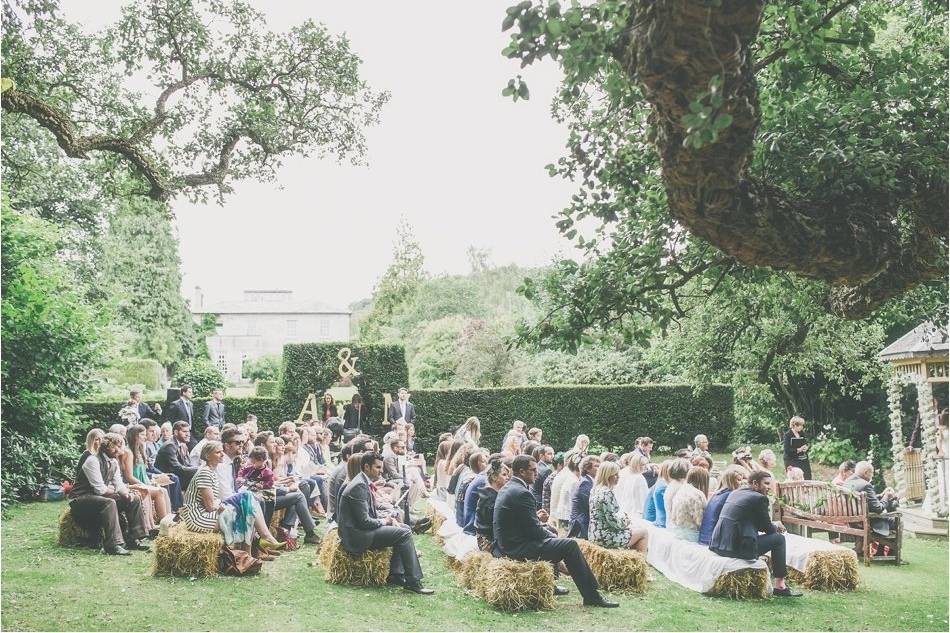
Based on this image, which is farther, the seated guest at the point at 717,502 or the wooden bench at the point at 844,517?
the wooden bench at the point at 844,517

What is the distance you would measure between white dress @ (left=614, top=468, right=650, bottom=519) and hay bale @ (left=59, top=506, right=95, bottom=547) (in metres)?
7.09

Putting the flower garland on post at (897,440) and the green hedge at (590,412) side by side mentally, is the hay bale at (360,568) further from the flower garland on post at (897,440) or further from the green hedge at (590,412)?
the green hedge at (590,412)

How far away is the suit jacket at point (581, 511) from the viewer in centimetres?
928

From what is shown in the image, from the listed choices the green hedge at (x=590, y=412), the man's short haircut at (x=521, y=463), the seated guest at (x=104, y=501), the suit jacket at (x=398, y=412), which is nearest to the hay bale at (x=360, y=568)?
the man's short haircut at (x=521, y=463)

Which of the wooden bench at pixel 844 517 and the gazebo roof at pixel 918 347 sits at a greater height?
the gazebo roof at pixel 918 347

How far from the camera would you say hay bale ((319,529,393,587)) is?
843 centimetres

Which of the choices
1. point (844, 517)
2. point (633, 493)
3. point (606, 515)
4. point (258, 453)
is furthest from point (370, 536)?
point (844, 517)

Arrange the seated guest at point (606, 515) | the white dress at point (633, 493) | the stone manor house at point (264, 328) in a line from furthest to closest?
the stone manor house at point (264, 328), the white dress at point (633, 493), the seated guest at point (606, 515)

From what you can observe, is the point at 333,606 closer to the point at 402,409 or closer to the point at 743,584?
the point at 743,584

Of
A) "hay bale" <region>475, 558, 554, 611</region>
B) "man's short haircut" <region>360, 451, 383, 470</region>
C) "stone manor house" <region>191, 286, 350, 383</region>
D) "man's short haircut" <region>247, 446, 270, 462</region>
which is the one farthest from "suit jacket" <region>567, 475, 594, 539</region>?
"stone manor house" <region>191, 286, 350, 383</region>

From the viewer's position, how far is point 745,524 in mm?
8484

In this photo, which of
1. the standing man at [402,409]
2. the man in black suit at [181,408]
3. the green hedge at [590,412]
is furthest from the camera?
the green hedge at [590,412]

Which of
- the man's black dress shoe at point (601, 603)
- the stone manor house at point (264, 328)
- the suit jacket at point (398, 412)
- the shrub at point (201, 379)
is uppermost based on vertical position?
the stone manor house at point (264, 328)

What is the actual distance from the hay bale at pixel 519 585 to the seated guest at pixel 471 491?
141cm
